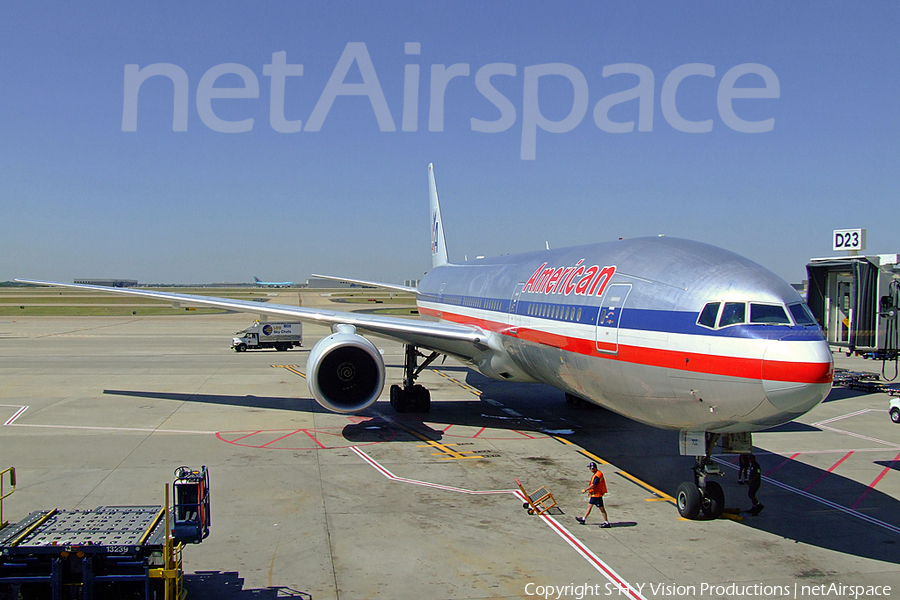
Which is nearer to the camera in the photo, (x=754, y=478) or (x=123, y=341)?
(x=754, y=478)

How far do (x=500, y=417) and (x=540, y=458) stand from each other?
4.43 meters

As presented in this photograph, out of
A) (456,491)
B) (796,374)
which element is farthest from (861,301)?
(456,491)

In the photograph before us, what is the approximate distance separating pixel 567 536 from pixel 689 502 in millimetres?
2164

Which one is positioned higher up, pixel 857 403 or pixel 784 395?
pixel 784 395

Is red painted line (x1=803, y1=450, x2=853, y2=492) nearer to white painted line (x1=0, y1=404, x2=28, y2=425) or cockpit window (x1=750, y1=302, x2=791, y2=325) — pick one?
cockpit window (x1=750, y1=302, x2=791, y2=325)

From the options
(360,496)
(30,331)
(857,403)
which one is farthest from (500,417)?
(30,331)

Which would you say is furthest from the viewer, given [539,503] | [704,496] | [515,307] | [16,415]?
[16,415]

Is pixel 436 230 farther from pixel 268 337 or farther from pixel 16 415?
pixel 16 415

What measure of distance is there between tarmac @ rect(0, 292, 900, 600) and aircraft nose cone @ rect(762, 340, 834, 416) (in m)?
2.29

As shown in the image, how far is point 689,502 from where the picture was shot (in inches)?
396

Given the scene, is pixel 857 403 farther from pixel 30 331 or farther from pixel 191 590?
pixel 30 331

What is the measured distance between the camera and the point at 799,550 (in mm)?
9039

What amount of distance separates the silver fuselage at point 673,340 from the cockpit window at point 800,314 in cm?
3

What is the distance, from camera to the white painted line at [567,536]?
7766 millimetres
